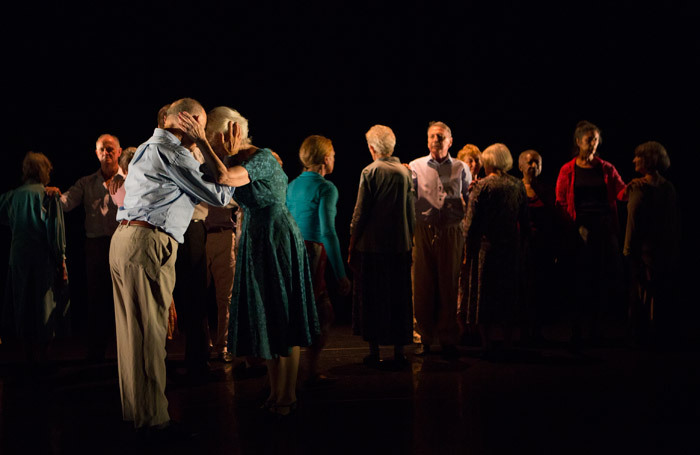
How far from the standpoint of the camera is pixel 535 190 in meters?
4.81

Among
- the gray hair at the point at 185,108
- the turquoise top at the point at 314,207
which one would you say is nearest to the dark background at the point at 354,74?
the turquoise top at the point at 314,207

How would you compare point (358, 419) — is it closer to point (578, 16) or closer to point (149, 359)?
point (149, 359)

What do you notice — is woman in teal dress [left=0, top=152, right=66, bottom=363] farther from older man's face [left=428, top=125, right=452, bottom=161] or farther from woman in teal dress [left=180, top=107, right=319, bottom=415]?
older man's face [left=428, top=125, right=452, bottom=161]

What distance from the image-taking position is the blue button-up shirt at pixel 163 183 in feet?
8.84

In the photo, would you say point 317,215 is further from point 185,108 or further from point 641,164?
point 641,164

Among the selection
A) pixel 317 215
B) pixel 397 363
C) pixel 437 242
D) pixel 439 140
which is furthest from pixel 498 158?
pixel 397 363

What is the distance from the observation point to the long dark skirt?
4152 millimetres

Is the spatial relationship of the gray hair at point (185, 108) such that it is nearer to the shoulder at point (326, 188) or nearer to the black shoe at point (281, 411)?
the shoulder at point (326, 188)

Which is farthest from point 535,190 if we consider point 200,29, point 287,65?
point 200,29

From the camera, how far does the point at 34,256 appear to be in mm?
4250

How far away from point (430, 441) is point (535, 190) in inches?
103

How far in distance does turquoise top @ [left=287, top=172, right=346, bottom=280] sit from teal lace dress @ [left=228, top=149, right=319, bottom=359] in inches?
24.8

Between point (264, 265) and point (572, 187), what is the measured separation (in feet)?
9.07

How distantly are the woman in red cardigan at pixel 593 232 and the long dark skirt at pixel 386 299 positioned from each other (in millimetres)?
1394
